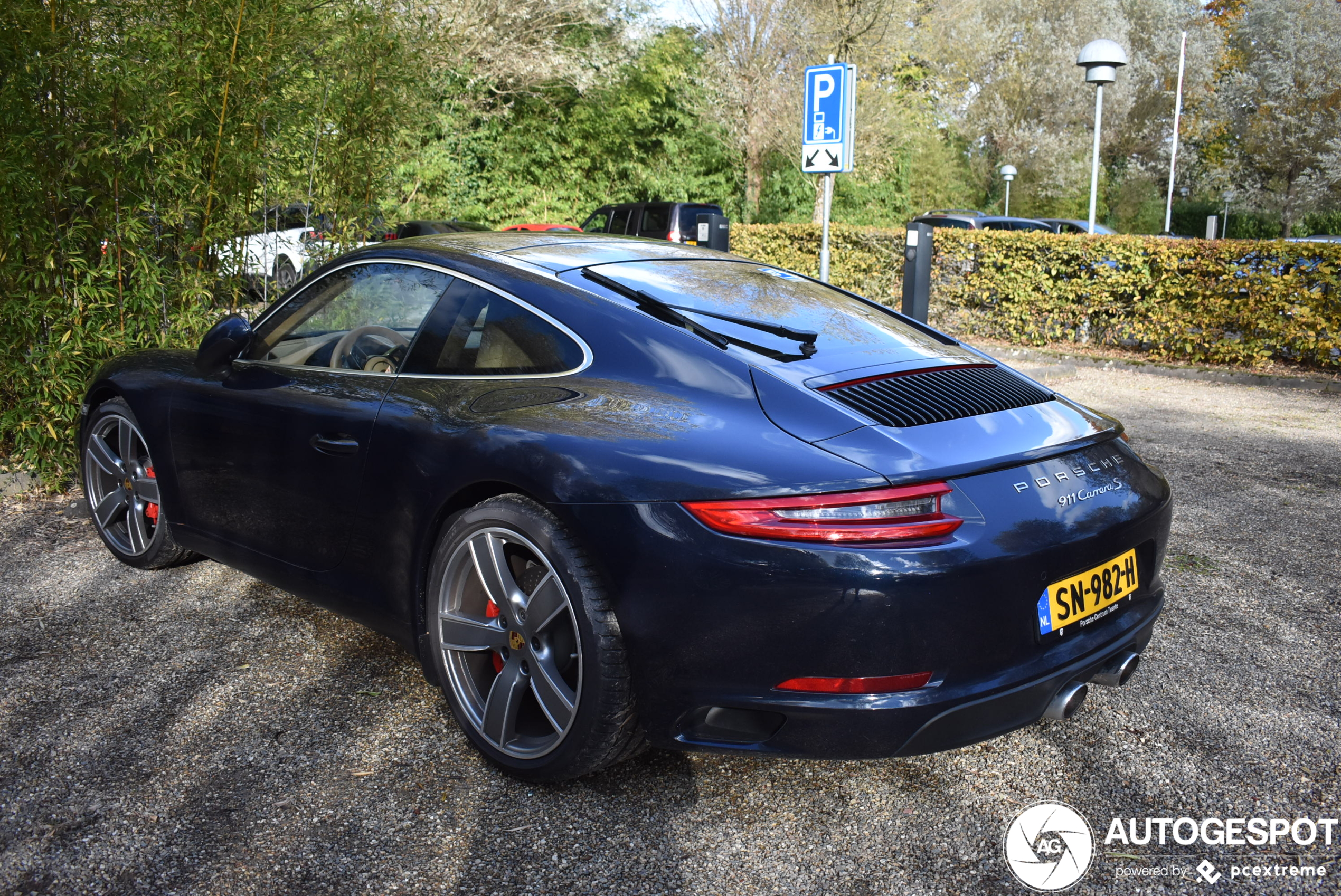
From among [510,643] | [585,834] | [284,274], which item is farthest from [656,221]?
[585,834]

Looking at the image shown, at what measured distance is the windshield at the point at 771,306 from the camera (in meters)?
2.74

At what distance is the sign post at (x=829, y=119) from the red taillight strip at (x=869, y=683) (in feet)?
20.8

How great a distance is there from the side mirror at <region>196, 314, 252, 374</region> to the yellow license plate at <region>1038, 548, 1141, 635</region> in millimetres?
2709

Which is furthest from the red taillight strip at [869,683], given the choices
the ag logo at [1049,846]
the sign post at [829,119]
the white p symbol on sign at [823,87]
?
the white p symbol on sign at [823,87]

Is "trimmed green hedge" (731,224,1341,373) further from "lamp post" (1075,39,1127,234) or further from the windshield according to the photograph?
the windshield

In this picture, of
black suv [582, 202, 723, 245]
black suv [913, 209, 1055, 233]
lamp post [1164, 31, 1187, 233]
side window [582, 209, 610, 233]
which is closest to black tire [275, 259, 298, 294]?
black suv [582, 202, 723, 245]

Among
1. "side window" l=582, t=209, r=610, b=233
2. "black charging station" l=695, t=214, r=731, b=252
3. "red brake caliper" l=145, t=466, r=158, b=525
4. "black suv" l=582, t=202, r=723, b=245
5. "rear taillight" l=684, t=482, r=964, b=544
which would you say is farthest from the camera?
"side window" l=582, t=209, r=610, b=233

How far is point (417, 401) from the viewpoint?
278 cm

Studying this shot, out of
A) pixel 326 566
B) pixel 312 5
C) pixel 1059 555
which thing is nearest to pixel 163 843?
pixel 326 566

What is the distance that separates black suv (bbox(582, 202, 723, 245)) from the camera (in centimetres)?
1778

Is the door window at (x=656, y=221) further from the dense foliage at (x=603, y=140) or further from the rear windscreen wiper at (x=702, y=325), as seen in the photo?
the rear windscreen wiper at (x=702, y=325)

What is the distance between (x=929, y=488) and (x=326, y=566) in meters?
1.85

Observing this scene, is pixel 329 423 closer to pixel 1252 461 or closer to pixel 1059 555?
pixel 1059 555

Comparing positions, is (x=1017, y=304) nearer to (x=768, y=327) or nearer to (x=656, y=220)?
(x=656, y=220)
